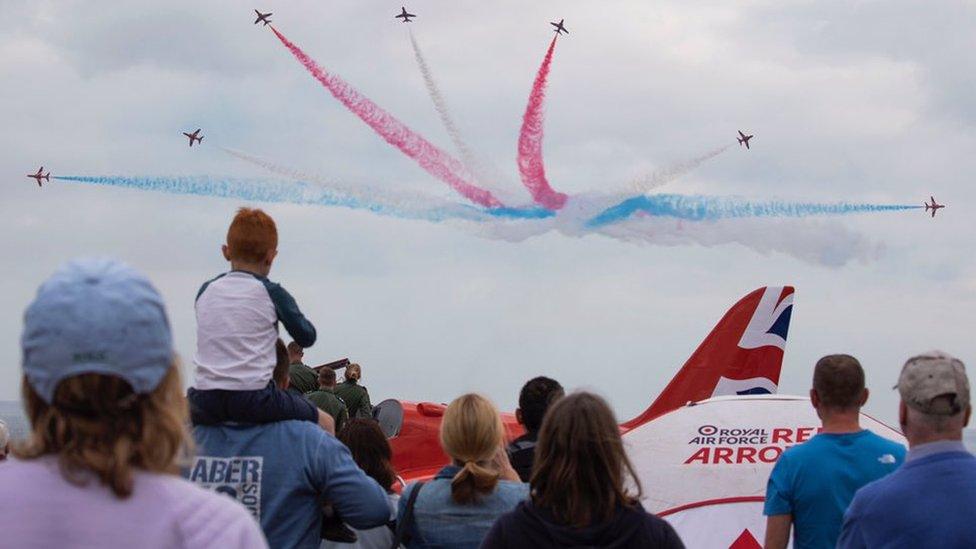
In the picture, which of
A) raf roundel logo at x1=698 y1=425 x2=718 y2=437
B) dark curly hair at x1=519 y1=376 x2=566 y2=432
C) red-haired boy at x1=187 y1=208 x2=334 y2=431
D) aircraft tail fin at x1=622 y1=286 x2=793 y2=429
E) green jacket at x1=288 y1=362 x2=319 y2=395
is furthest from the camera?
aircraft tail fin at x1=622 y1=286 x2=793 y2=429

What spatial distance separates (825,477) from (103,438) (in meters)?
3.58

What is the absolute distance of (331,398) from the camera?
494 inches

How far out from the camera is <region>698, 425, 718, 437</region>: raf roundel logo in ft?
29.6

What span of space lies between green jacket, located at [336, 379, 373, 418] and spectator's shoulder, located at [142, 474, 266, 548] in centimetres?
1188

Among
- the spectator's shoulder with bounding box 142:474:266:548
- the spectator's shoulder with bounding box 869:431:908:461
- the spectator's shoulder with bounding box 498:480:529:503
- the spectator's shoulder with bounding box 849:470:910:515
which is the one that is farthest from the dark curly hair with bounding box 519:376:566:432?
the spectator's shoulder with bounding box 142:474:266:548

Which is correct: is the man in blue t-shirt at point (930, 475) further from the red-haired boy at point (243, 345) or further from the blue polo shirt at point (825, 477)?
the red-haired boy at point (243, 345)

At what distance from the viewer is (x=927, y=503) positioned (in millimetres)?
4008

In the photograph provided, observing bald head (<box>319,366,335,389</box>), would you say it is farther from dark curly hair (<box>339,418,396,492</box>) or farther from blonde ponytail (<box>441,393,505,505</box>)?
blonde ponytail (<box>441,393,505,505</box>)

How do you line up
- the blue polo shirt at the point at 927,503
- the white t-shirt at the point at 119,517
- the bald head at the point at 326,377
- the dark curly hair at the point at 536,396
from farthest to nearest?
the bald head at the point at 326,377, the dark curly hair at the point at 536,396, the blue polo shirt at the point at 927,503, the white t-shirt at the point at 119,517

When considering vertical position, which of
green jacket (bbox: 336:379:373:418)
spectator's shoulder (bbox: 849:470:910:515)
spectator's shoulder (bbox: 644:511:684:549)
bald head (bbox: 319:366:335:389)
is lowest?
green jacket (bbox: 336:379:373:418)

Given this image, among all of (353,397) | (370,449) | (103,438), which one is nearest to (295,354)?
(353,397)

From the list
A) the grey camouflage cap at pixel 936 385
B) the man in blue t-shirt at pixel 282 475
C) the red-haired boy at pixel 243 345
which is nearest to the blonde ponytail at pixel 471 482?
the man in blue t-shirt at pixel 282 475

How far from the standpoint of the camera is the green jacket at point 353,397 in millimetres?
14125

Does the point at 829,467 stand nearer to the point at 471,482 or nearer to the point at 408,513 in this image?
the point at 471,482
